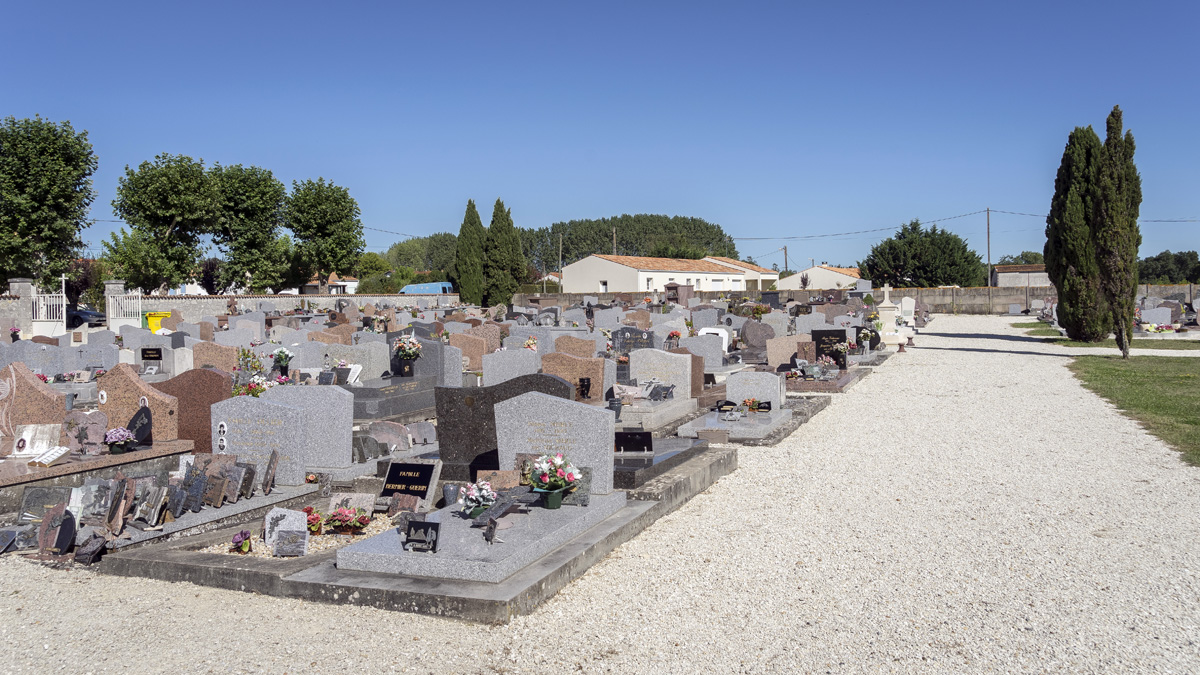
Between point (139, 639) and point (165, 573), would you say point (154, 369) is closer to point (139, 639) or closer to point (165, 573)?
point (165, 573)

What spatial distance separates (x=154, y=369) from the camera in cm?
1538

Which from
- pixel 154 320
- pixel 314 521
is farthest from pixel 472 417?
pixel 154 320

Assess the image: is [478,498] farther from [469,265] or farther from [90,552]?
[469,265]

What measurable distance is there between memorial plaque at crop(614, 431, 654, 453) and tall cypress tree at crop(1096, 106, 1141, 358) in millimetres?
19745

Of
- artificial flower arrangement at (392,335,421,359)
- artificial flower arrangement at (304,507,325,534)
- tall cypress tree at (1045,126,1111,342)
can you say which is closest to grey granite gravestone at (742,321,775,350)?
artificial flower arrangement at (392,335,421,359)

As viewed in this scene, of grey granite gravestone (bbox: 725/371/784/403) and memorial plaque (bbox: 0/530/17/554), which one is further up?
grey granite gravestone (bbox: 725/371/784/403)

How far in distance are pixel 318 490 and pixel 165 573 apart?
2.31 m

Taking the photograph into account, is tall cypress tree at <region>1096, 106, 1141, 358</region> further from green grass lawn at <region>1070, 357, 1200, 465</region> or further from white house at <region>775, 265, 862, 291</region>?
white house at <region>775, 265, 862, 291</region>

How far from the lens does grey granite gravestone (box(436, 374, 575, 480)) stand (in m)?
8.05

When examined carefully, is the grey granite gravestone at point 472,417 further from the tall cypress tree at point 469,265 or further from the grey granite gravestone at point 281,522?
the tall cypress tree at point 469,265

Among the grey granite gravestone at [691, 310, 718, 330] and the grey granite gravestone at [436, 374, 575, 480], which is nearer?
the grey granite gravestone at [436, 374, 575, 480]

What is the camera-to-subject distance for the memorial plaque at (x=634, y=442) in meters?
8.58

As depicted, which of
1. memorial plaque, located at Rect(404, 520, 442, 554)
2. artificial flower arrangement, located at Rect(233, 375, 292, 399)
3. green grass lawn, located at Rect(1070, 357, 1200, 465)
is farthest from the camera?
green grass lawn, located at Rect(1070, 357, 1200, 465)

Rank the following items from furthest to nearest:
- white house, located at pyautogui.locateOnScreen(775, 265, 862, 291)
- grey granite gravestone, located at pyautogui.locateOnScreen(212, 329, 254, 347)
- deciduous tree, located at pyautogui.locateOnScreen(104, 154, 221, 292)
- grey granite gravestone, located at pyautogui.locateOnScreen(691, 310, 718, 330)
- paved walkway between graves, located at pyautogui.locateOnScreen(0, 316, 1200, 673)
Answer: white house, located at pyautogui.locateOnScreen(775, 265, 862, 291)
deciduous tree, located at pyautogui.locateOnScreen(104, 154, 221, 292)
grey granite gravestone, located at pyautogui.locateOnScreen(691, 310, 718, 330)
grey granite gravestone, located at pyautogui.locateOnScreen(212, 329, 254, 347)
paved walkway between graves, located at pyautogui.locateOnScreen(0, 316, 1200, 673)
